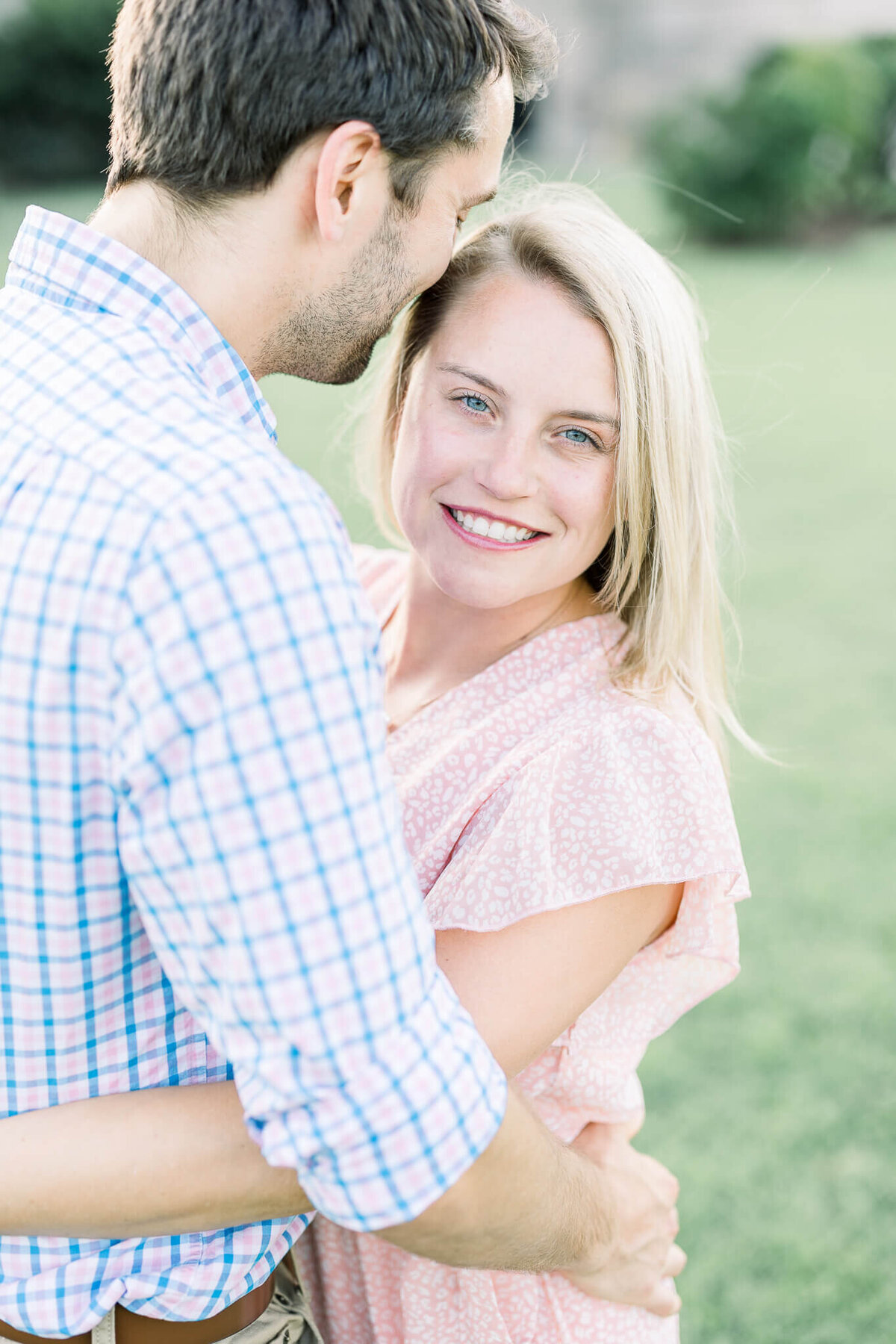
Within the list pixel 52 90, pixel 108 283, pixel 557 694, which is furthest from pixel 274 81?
pixel 52 90

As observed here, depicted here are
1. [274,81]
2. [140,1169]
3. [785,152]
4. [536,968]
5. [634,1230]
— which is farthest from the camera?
[785,152]

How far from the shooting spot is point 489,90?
154cm

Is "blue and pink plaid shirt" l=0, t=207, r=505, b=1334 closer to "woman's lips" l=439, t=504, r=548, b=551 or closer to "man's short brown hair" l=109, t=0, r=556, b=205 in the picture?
"man's short brown hair" l=109, t=0, r=556, b=205

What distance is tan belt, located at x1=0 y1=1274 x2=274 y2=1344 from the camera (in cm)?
134

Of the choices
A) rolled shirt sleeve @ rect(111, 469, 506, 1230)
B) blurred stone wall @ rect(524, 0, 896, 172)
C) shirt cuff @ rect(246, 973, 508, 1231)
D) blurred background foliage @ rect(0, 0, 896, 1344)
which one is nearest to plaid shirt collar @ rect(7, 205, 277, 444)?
rolled shirt sleeve @ rect(111, 469, 506, 1230)

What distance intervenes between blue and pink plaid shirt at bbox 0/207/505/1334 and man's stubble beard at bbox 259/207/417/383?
356 mm

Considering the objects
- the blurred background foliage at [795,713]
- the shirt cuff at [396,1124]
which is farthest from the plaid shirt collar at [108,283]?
the blurred background foliage at [795,713]

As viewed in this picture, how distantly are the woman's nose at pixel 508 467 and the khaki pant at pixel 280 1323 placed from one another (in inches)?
43.4

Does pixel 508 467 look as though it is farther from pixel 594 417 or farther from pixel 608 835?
pixel 608 835

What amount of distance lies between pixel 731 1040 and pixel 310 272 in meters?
3.28

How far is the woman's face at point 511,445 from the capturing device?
6.23 feet

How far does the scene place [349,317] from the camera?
62.2 inches

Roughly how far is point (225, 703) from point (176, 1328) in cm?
80

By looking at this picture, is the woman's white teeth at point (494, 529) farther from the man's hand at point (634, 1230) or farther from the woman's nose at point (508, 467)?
the man's hand at point (634, 1230)
